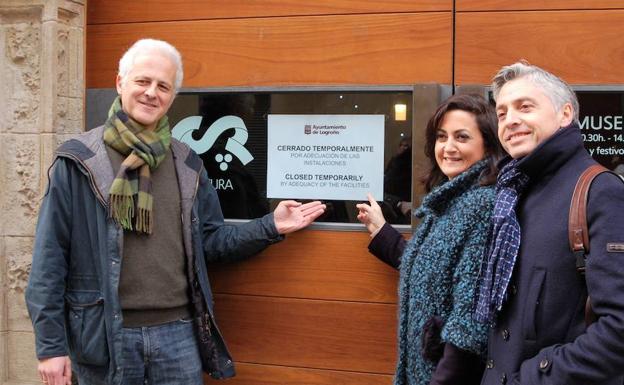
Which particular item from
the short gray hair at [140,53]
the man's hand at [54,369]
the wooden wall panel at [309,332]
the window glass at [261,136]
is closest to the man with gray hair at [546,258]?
the window glass at [261,136]

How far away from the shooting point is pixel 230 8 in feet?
10.1

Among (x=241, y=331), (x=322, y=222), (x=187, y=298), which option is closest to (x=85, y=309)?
(x=187, y=298)

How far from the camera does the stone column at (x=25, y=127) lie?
302 cm

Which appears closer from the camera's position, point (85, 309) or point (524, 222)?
point (524, 222)

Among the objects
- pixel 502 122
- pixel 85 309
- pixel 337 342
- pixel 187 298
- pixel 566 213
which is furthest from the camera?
pixel 337 342

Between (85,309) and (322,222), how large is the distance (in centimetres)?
104

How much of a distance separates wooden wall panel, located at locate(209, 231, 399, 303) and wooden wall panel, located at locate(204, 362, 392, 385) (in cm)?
33

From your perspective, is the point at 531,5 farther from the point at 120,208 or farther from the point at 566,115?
the point at 120,208

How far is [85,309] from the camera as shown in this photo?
2.48m

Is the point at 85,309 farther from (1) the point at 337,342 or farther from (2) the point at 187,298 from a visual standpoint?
(1) the point at 337,342

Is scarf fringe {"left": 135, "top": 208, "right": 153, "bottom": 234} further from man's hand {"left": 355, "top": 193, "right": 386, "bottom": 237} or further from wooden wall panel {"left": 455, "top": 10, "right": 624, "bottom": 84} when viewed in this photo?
wooden wall panel {"left": 455, "top": 10, "right": 624, "bottom": 84}

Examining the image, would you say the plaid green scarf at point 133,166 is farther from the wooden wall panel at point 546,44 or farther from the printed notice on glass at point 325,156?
the wooden wall panel at point 546,44

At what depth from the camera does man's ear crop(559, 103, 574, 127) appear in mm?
1932

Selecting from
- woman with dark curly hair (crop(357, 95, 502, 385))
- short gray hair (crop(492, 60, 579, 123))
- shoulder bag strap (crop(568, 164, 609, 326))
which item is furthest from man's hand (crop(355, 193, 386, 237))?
shoulder bag strap (crop(568, 164, 609, 326))
